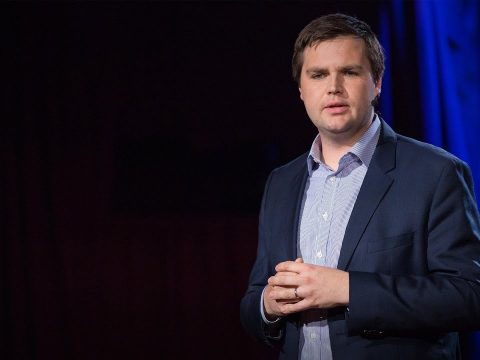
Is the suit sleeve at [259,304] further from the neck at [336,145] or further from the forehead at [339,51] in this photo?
the forehead at [339,51]

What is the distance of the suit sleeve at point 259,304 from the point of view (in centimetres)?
151

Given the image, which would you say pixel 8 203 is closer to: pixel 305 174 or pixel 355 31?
pixel 305 174

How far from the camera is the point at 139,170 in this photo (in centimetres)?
323

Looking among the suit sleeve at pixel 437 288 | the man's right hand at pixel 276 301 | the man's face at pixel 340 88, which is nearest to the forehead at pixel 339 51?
the man's face at pixel 340 88

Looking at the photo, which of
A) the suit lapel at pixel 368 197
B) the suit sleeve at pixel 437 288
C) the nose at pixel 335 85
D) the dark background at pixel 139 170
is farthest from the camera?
the dark background at pixel 139 170

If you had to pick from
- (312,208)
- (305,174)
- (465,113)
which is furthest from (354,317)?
(465,113)

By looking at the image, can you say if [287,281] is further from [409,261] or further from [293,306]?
[409,261]

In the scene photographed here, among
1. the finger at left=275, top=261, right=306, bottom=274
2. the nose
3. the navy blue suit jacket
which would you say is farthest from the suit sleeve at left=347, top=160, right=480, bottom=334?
the nose

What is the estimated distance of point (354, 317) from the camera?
50.3 inches

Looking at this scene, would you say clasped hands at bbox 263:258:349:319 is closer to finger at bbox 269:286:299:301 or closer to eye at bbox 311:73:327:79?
finger at bbox 269:286:299:301

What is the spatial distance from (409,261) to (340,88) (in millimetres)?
454

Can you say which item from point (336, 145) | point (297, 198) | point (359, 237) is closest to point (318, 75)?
point (336, 145)

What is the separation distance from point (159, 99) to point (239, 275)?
3.44 feet

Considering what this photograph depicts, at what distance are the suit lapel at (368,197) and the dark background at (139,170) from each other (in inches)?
68.3
